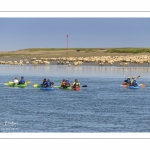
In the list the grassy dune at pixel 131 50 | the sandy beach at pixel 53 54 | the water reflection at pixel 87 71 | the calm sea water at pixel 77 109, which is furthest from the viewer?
the grassy dune at pixel 131 50

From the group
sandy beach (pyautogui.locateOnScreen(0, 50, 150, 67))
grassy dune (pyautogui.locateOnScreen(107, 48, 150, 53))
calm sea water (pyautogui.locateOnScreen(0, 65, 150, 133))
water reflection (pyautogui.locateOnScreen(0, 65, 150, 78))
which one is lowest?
calm sea water (pyautogui.locateOnScreen(0, 65, 150, 133))

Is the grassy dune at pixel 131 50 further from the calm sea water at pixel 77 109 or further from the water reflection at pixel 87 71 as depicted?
the calm sea water at pixel 77 109

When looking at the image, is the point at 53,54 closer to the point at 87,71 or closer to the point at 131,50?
the point at 131,50

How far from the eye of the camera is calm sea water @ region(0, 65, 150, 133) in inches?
875

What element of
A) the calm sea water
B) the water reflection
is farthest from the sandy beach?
the calm sea water

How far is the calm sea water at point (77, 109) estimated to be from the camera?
2222 cm

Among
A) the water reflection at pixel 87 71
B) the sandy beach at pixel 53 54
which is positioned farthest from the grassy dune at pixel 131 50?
the water reflection at pixel 87 71

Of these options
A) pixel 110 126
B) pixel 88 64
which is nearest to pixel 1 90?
pixel 110 126


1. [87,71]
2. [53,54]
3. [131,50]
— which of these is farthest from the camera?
[131,50]

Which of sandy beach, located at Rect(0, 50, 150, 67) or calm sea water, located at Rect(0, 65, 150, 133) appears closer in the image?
calm sea water, located at Rect(0, 65, 150, 133)

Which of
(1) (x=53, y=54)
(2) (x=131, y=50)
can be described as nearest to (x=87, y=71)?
(1) (x=53, y=54)

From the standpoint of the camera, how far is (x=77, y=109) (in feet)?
89.0

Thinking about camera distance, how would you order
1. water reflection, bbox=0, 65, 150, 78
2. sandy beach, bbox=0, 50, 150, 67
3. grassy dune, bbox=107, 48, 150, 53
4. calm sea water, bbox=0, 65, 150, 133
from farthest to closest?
grassy dune, bbox=107, 48, 150, 53
sandy beach, bbox=0, 50, 150, 67
water reflection, bbox=0, 65, 150, 78
calm sea water, bbox=0, 65, 150, 133

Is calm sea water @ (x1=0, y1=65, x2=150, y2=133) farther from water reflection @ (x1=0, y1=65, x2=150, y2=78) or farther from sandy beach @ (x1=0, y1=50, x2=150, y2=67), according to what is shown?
sandy beach @ (x1=0, y1=50, x2=150, y2=67)
